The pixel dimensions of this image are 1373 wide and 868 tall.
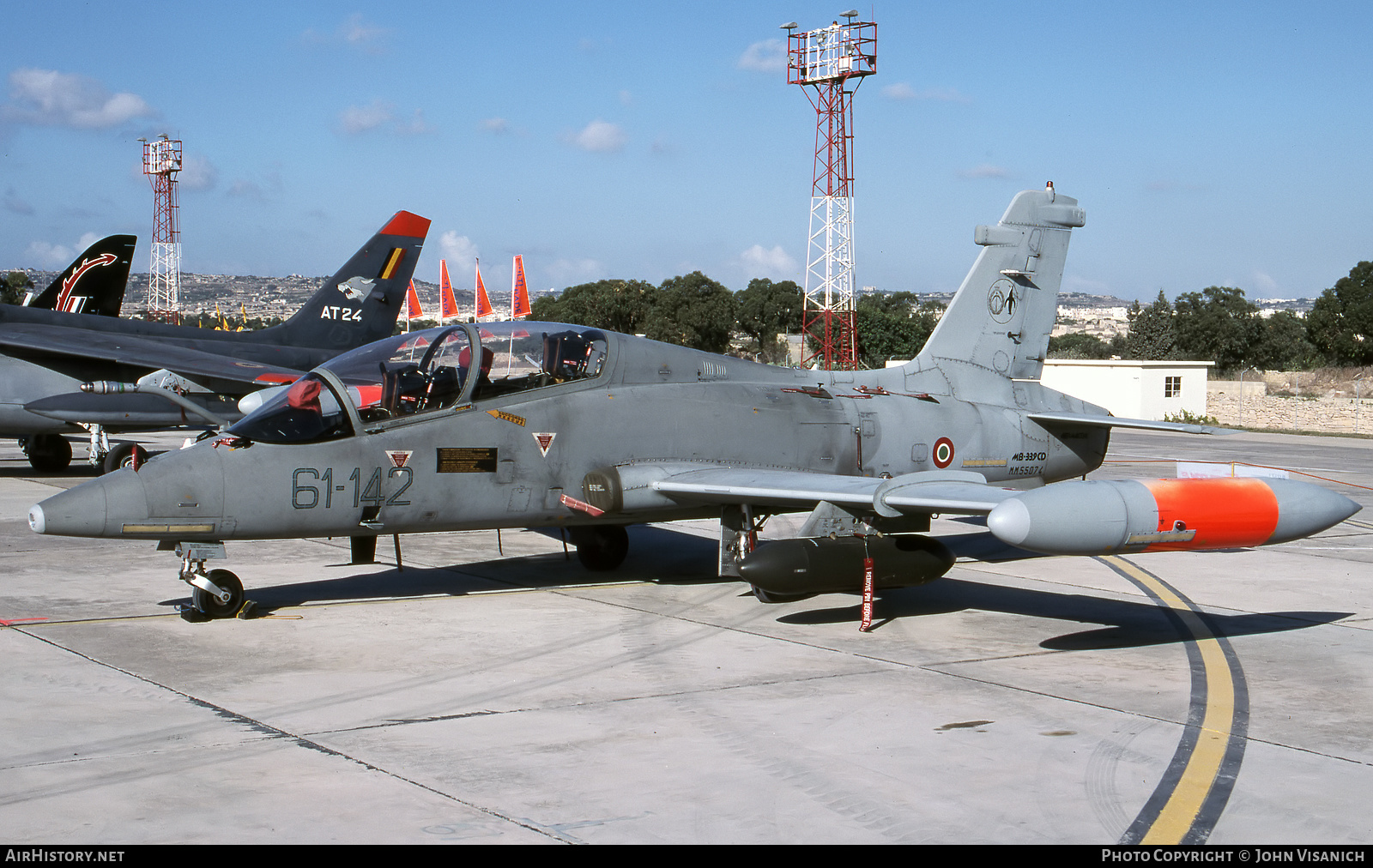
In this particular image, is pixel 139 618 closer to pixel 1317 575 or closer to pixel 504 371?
pixel 504 371

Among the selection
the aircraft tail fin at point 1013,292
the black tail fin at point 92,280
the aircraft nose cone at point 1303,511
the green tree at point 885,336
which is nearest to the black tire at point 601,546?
the aircraft tail fin at point 1013,292

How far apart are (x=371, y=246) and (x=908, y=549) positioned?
16835mm

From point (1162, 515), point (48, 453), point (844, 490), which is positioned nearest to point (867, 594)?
point (844, 490)

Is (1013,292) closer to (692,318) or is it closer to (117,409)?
(117,409)

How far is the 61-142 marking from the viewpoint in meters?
9.27

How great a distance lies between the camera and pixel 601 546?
12.3 metres

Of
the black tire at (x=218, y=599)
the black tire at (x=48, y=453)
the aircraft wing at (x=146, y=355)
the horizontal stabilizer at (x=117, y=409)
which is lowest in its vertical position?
the black tire at (x=218, y=599)

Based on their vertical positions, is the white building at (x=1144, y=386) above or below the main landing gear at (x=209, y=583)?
above

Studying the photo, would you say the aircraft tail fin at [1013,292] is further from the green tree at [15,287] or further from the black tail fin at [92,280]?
the green tree at [15,287]

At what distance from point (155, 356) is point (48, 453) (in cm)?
347

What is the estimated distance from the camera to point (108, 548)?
1328cm

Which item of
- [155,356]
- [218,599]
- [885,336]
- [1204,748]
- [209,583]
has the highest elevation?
[885,336]

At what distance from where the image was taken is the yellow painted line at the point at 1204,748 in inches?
208

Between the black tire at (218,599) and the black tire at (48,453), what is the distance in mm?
14400
